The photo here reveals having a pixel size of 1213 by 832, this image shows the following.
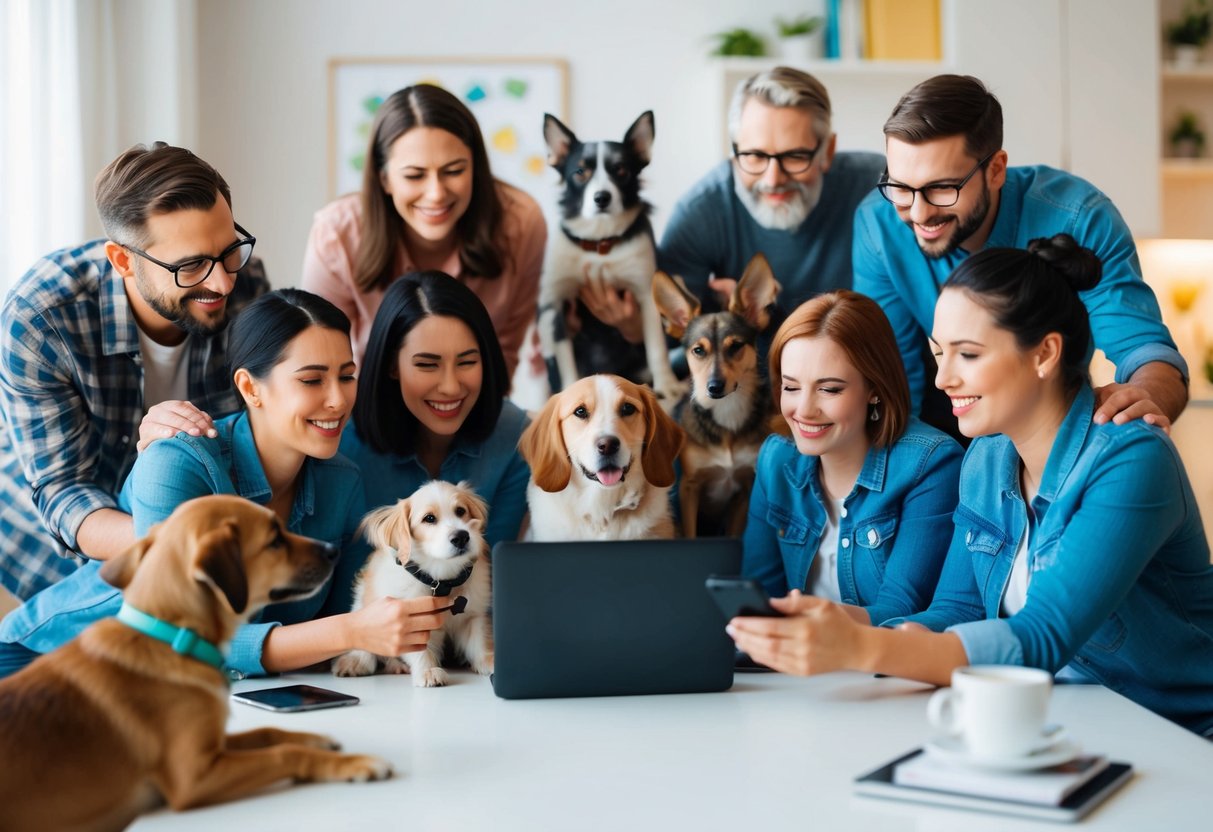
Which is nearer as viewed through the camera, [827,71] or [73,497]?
[73,497]

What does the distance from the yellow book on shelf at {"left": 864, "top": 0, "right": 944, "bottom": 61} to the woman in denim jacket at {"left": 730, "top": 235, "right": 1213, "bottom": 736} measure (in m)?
3.04

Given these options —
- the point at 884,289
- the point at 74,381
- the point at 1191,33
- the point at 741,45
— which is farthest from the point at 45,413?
the point at 1191,33

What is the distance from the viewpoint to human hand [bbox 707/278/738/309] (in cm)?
296

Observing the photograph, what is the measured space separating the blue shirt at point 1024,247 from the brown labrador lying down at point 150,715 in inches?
66.9

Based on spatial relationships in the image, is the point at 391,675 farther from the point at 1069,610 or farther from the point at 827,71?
the point at 827,71

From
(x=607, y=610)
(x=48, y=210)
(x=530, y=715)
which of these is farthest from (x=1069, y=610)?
(x=48, y=210)

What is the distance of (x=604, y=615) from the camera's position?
5.42ft

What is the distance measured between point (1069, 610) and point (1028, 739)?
1.47ft

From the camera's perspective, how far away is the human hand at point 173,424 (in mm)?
2064

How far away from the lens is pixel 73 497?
2416 millimetres

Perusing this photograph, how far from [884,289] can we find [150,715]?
2.06 m

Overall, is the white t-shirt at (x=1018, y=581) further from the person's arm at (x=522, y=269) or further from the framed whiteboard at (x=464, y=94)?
the framed whiteboard at (x=464, y=94)

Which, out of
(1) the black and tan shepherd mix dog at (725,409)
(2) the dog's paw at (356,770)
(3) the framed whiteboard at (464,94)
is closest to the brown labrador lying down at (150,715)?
(2) the dog's paw at (356,770)

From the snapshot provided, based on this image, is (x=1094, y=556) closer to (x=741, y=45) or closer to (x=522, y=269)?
(x=522, y=269)
